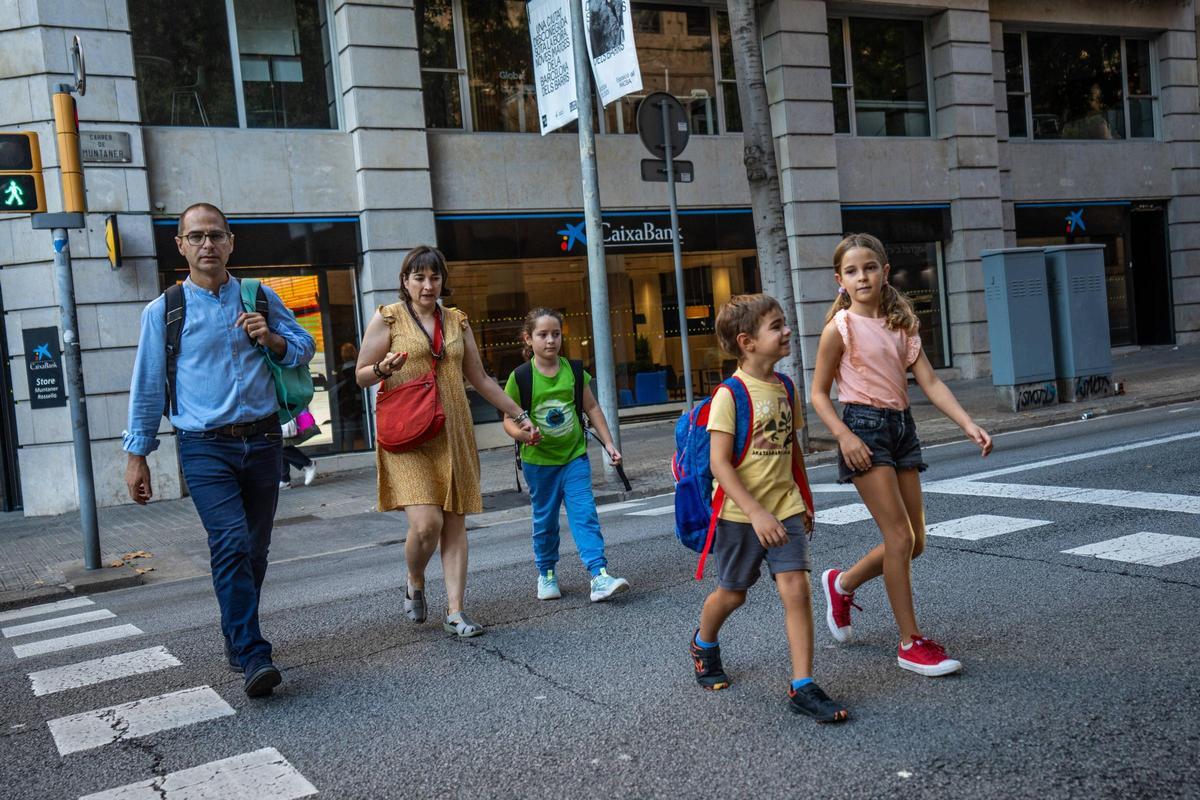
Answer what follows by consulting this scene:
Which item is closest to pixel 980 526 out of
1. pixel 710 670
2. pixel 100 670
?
pixel 710 670

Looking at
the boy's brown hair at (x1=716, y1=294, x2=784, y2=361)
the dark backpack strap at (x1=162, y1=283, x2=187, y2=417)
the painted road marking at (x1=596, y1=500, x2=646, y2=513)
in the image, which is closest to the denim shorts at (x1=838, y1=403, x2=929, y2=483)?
the boy's brown hair at (x1=716, y1=294, x2=784, y2=361)

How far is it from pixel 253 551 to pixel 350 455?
33.6ft

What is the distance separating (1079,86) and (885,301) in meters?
20.0

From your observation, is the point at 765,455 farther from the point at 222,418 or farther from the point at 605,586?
the point at 222,418

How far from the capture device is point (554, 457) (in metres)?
6.09

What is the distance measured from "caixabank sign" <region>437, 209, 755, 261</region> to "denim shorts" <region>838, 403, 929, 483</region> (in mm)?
11144

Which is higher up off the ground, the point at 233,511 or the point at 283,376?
the point at 283,376

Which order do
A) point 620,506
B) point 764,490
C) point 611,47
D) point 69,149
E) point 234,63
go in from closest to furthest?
point 764,490 → point 69,149 → point 620,506 → point 611,47 → point 234,63

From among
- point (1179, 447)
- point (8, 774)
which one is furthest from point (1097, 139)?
point (8, 774)

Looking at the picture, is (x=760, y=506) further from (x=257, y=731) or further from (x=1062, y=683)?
(x=257, y=731)

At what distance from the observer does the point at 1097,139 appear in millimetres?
21875

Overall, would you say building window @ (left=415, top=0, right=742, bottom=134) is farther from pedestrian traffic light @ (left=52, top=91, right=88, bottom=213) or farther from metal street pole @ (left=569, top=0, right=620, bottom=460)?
pedestrian traffic light @ (left=52, top=91, right=88, bottom=213)

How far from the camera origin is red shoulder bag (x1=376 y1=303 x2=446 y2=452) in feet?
17.1

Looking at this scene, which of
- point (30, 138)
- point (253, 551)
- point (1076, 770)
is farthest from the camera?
point (30, 138)
